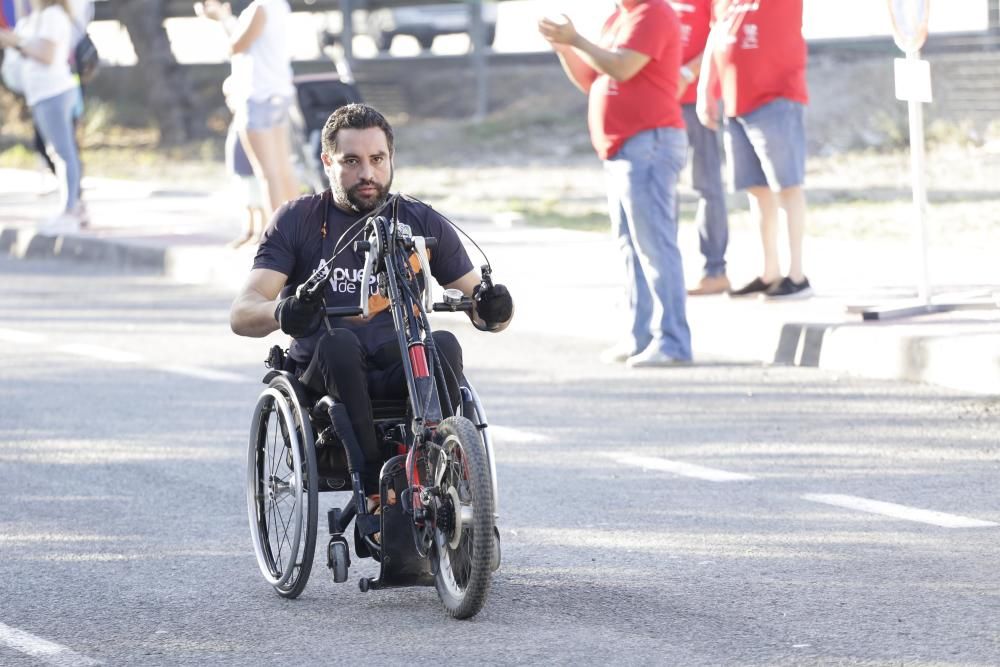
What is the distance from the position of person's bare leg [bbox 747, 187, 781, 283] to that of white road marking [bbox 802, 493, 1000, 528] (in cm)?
417

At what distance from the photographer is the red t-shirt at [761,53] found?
1102 centimetres

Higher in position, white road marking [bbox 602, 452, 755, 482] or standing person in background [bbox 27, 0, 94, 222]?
standing person in background [bbox 27, 0, 94, 222]

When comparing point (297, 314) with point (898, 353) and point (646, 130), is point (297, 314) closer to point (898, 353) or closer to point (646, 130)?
point (646, 130)

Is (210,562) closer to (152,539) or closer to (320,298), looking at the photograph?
(152,539)

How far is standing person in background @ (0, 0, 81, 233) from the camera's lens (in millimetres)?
15617

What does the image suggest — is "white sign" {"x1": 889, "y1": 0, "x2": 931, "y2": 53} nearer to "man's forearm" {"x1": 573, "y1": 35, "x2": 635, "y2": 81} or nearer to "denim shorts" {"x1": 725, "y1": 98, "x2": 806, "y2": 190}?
"denim shorts" {"x1": 725, "y1": 98, "x2": 806, "y2": 190}

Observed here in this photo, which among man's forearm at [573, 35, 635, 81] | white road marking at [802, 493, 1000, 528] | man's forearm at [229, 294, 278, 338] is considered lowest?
white road marking at [802, 493, 1000, 528]

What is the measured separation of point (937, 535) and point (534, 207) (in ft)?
37.4

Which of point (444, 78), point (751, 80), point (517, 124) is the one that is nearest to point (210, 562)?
point (751, 80)

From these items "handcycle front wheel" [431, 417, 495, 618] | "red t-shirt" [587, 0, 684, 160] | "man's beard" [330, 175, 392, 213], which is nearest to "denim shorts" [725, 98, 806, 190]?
"red t-shirt" [587, 0, 684, 160]

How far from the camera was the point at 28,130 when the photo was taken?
2888 centimetres

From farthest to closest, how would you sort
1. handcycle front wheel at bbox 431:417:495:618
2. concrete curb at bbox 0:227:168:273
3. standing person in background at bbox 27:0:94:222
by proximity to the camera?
standing person in background at bbox 27:0:94:222, concrete curb at bbox 0:227:168:273, handcycle front wheel at bbox 431:417:495:618

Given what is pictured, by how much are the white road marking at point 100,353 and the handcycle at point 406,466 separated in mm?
5249

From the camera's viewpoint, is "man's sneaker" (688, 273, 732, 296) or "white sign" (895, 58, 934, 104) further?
"man's sneaker" (688, 273, 732, 296)
